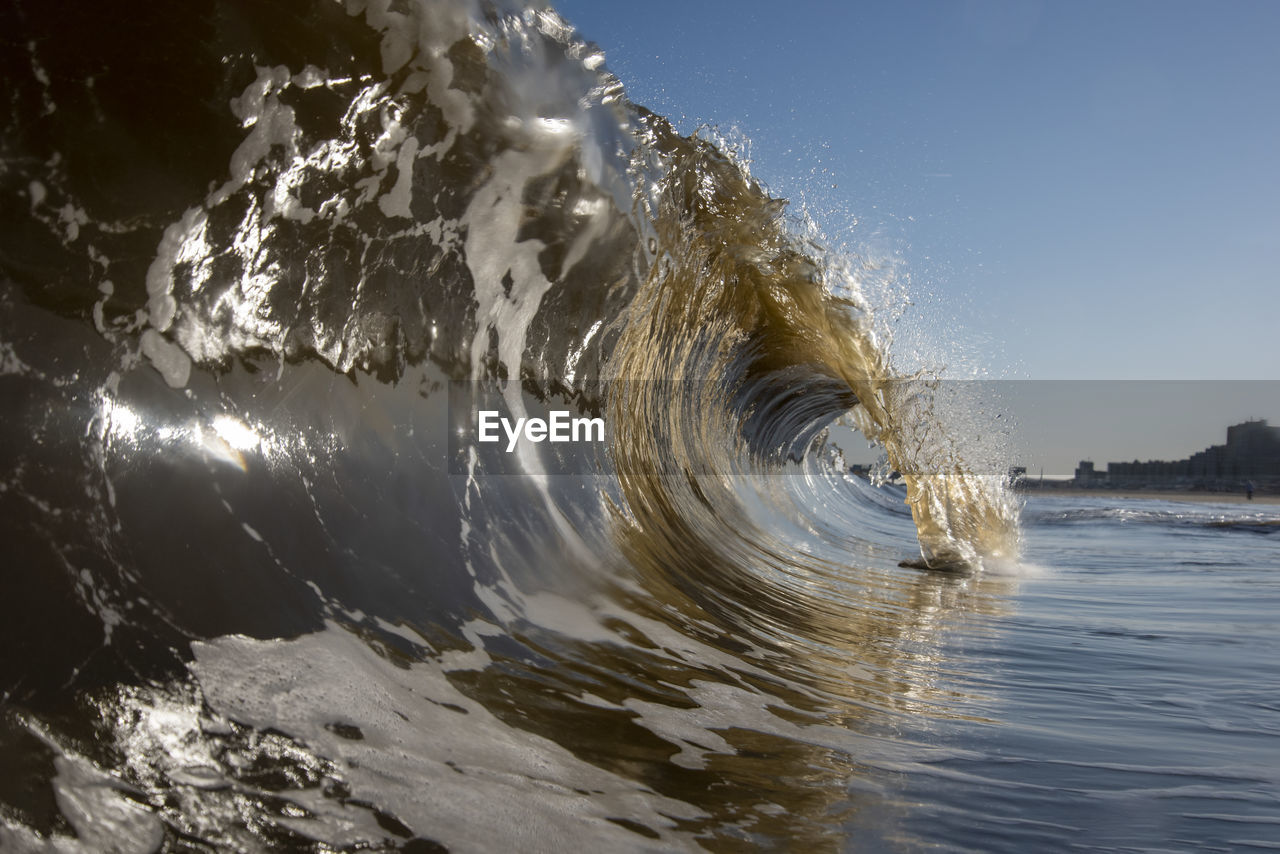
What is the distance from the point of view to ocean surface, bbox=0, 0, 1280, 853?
3.98 feet

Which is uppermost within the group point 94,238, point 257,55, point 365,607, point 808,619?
point 257,55

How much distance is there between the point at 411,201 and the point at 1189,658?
113 inches

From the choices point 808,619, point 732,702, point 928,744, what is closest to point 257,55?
point 732,702

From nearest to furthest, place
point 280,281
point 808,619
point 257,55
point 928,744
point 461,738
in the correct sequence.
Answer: point 461,738 → point 928,744 → point 257,55 → point 280,281 → point 808,619

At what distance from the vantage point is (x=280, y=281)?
6.58 feet

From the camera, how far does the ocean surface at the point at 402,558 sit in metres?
1.21

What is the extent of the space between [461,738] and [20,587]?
696 millimetres

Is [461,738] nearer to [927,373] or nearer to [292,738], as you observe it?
[292,738]

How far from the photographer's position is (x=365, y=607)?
1733 mm

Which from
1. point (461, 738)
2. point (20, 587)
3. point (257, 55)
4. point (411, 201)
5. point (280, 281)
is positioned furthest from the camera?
point (411, 201)

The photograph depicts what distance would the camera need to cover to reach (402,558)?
6.53 ft

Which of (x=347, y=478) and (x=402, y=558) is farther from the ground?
(x=347, y=478)

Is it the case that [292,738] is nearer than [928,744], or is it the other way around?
[292,738]

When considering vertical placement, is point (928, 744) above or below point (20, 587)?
below
